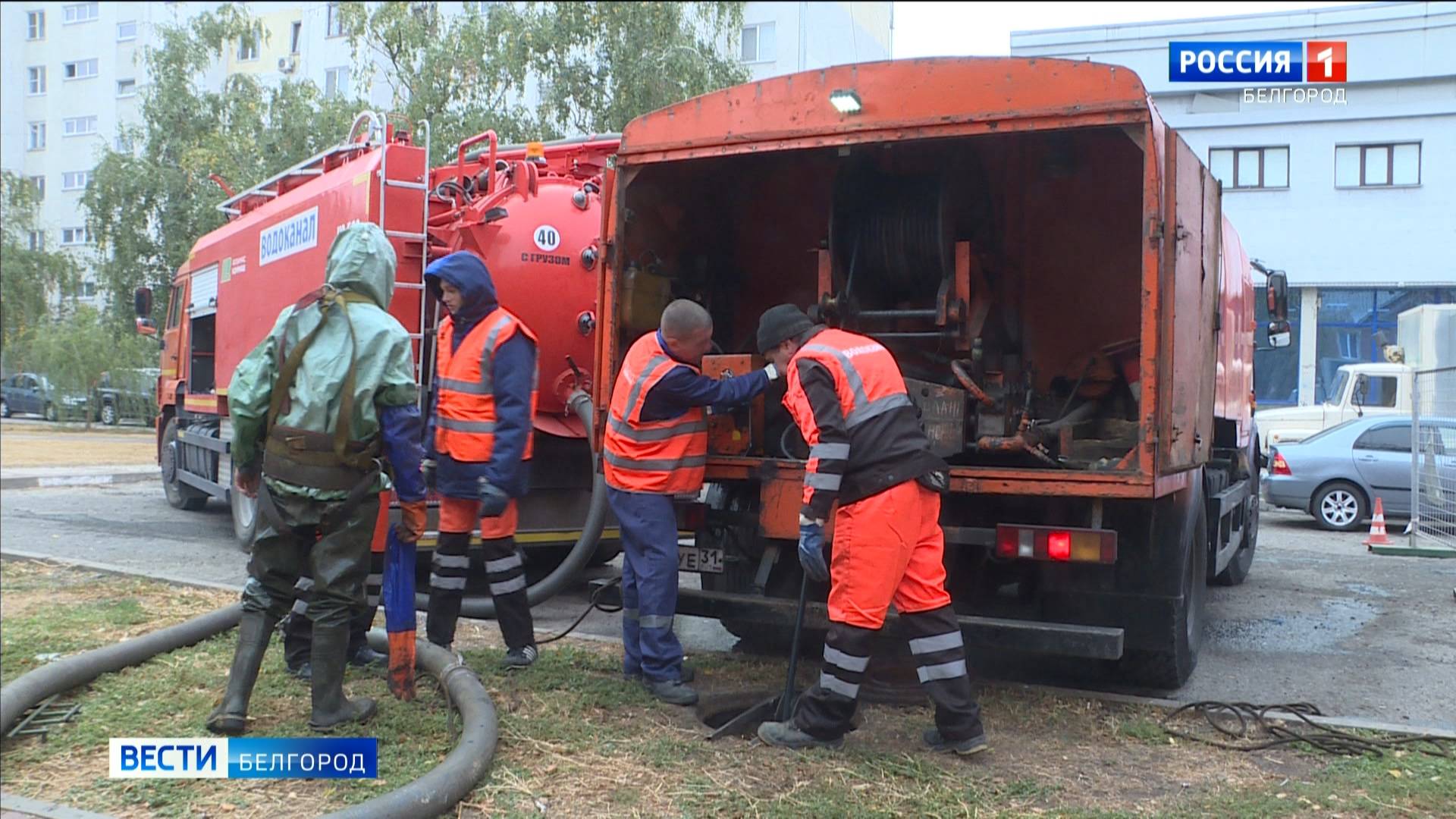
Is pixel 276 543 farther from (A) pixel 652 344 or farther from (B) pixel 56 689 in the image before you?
(A) pixel 652 344

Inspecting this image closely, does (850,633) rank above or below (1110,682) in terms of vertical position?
above

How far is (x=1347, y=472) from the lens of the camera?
1226cm

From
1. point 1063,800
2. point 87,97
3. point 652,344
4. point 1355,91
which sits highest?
point 87,97

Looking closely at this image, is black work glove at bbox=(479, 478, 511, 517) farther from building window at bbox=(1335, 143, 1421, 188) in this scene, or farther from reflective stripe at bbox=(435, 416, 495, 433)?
building window at bbox=(1335, 143, 1421, 188)

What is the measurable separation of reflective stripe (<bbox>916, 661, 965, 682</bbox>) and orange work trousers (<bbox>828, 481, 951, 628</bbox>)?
0.68 feet

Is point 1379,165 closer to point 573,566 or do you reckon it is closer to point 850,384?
point 573,566

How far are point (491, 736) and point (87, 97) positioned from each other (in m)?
43.9

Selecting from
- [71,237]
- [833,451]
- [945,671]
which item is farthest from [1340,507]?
[71,237]

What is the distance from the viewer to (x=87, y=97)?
4041 centimetres

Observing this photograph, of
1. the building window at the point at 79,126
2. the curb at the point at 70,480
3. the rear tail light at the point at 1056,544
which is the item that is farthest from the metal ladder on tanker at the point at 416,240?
the building window at the point at 79,126

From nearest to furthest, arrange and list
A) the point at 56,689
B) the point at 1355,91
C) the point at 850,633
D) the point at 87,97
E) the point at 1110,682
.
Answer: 1. the point at 850,633
2. the point at 56,689
3. the point at 1110,682
4. the point at 1355,91
5. the point at 87,97

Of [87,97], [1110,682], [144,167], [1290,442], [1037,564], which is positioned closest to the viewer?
[1037,564]

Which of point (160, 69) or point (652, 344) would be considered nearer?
point (652, 344)

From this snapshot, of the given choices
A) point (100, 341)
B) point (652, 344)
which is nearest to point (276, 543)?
point (652, 344)
